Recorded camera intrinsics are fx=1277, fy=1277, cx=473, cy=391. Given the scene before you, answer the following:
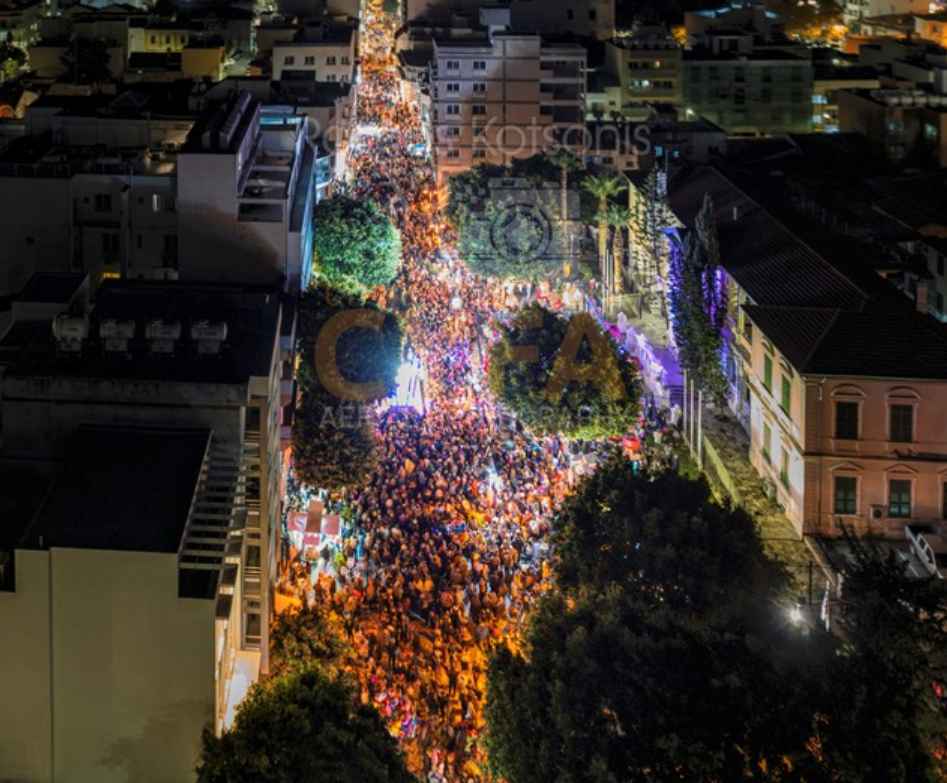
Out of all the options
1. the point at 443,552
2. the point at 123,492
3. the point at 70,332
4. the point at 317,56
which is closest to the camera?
the point at 123,492

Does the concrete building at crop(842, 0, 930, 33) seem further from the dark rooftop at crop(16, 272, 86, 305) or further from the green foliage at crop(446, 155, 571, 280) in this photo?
the dark rooftop at crop(16, 272, 86, 305)

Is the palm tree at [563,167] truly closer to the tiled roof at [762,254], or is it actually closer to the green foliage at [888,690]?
the tiled roof at [762,254]

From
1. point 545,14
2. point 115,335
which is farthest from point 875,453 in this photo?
point 545,14

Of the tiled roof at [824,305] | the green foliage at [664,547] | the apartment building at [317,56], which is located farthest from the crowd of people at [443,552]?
the apartment building at [317,56]

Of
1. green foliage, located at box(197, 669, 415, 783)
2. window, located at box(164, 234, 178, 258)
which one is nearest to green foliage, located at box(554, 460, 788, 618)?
green foliage, located at box(197, 669, 415, 783)

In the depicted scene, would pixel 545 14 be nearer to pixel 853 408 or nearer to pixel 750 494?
pixel 750 494

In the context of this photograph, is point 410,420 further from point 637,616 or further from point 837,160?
point 837,160
